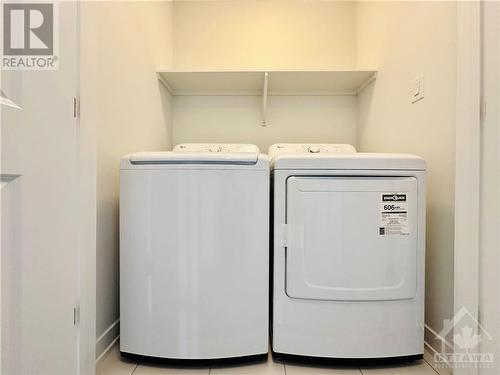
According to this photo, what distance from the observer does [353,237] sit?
1.18 m

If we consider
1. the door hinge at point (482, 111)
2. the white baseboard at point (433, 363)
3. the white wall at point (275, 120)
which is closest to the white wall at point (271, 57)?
the white wall at point (275, 120)

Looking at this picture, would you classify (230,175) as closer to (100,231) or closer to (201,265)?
(201,265)

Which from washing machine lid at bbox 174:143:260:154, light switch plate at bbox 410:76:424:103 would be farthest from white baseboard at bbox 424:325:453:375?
washing machine lid at bbox 174:143:260:154

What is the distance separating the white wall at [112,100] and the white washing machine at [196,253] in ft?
0.57

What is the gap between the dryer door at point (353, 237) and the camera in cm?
117

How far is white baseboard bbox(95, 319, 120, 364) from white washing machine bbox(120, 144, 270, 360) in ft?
0.52

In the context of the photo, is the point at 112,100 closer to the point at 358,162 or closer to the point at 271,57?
the point at 358,162

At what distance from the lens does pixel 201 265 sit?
1171mm

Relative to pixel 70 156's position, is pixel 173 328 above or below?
below

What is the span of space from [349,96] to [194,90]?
1282mm

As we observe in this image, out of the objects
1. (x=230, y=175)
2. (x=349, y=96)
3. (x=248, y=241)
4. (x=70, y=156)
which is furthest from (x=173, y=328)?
(x=349, y=96)

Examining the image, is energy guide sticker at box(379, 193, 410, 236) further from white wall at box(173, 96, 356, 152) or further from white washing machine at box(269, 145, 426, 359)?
white wall at box(173, 96, 356, 152)

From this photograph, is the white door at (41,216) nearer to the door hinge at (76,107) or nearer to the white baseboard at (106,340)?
the door hinge at (76,107)
